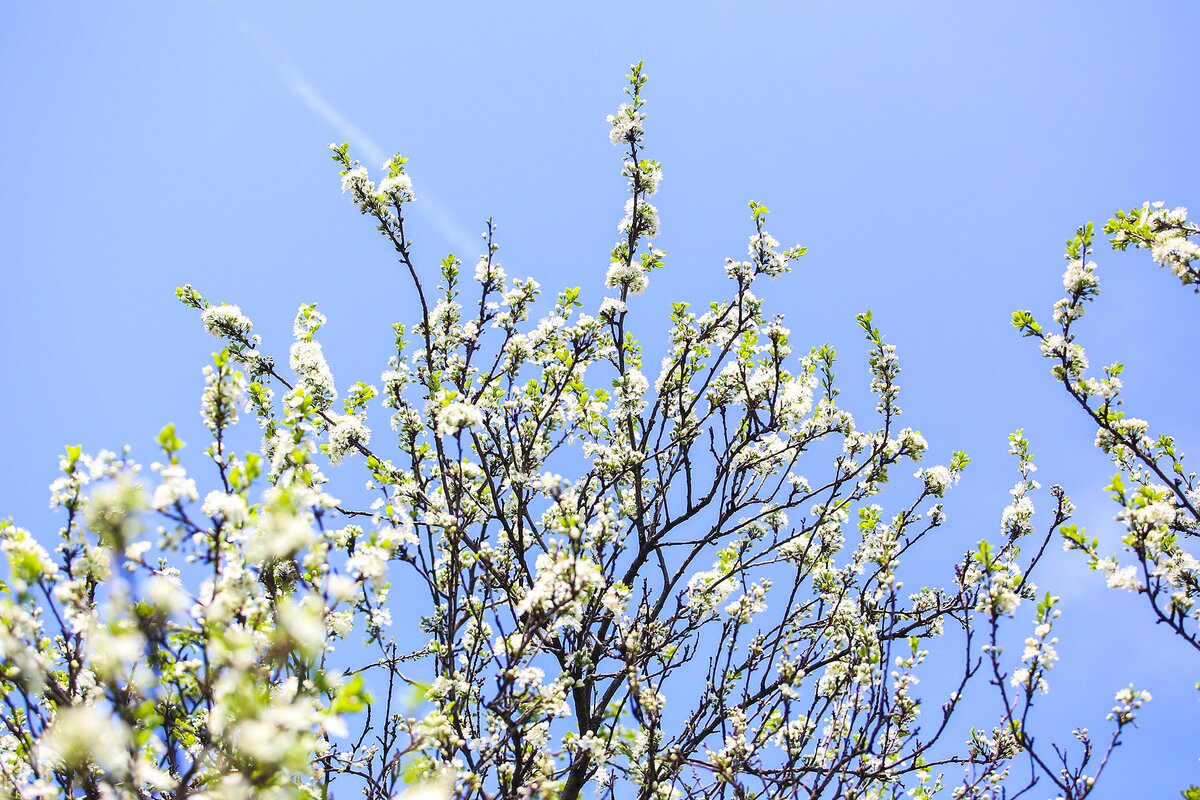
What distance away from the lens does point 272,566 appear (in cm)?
482

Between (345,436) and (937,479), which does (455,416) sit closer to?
(345,436)

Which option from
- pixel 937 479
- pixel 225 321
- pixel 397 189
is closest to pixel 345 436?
pixel 225 321

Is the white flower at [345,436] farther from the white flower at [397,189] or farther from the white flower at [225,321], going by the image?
the white flower at [397,189]

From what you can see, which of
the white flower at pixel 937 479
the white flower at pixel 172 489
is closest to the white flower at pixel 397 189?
the white flower at pixel 172 489

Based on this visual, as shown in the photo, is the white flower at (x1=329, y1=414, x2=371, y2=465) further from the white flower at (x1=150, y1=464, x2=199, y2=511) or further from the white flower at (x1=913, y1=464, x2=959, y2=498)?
the white flower at (x1=913, y1=464, x2=959, y2=498)

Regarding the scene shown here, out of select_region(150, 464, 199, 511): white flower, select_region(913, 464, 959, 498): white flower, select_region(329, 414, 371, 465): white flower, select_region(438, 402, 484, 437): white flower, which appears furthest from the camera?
select_region(913, 464, 959, 498): white flower

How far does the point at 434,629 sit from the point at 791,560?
4.25 meters

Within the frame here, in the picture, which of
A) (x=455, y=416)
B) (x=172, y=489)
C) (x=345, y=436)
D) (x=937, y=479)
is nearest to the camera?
(x=172, y=489)

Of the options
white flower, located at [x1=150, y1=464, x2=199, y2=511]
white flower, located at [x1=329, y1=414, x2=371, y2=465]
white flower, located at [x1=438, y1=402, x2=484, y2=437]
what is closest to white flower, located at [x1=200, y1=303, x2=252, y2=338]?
white flower, located at [x1=329, y1=414, x2=371, y2=465]

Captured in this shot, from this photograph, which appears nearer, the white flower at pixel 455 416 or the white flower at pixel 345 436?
the white flower at pixel 455 416

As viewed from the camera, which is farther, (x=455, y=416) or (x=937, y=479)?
(x=937, y=479)

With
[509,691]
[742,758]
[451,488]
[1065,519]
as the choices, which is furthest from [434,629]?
[1065,519]

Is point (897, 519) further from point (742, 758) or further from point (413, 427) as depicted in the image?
point (413, 427)

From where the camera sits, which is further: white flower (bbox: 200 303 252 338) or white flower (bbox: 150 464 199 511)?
white flower (bbox: 200 303 252 338)
